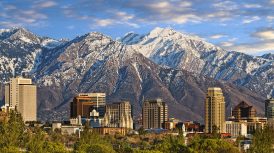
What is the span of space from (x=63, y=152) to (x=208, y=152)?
3923 centimetres

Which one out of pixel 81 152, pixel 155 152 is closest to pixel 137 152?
pixel 155 152

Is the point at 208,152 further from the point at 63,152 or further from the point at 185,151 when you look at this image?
the point at 63,152

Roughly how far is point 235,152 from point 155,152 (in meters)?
22.1

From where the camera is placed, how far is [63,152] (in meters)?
199

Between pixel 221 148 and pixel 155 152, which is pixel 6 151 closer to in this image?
pixel 155 152

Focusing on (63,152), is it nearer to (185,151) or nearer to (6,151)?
(6,151)

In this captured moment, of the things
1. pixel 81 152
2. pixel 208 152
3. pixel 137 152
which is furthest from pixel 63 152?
pixel 208 152

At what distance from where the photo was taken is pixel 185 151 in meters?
198

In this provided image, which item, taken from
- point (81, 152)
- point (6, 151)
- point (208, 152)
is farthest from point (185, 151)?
point (6, 151)

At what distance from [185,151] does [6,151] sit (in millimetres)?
47787

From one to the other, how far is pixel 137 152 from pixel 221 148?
2434 centimetres

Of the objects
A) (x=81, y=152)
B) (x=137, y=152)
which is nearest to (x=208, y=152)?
(x=137, y=152)

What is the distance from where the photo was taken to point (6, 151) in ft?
631

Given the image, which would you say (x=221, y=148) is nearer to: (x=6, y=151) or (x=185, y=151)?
(x=185, y=151)
